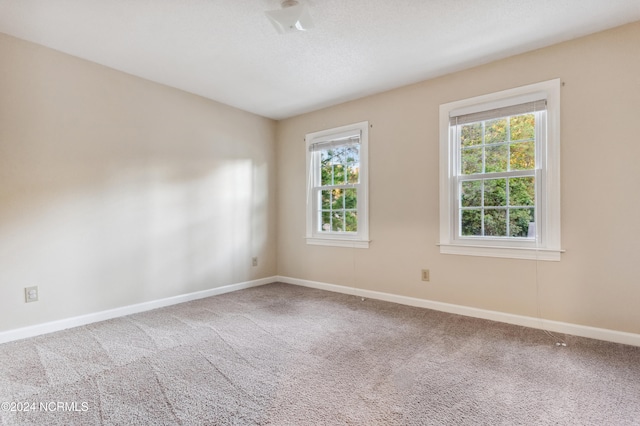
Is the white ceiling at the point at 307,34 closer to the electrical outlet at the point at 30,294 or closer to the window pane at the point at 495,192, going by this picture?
the window pane at the point at 495,192

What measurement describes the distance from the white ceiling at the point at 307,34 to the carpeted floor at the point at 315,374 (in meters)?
2.42

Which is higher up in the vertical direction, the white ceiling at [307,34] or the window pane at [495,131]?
the white ceiling at [307,34]

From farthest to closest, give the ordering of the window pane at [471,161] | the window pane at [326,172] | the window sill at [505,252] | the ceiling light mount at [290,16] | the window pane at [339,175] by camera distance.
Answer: the window pane at [326,172] → the window pane at [339,175] → the window pane at [471,161] → the window sill at [505,252] → the ceiling light mount at [290,16]

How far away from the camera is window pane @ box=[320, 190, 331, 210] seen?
441 centimetres

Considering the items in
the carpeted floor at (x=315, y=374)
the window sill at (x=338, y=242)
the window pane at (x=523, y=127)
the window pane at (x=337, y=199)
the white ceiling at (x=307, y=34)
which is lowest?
the carpeted floor at (x=315, y=374)

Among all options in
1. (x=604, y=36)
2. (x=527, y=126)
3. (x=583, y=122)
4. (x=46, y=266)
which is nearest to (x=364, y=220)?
(x=527, y=126)

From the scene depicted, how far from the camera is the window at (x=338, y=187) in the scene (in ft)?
13.1

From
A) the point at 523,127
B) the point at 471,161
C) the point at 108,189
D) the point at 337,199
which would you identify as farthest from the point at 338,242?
the point at 108,189

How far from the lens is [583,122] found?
8.58ft

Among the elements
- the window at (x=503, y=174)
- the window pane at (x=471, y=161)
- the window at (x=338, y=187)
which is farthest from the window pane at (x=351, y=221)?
the window pane at (x=471, y=161)

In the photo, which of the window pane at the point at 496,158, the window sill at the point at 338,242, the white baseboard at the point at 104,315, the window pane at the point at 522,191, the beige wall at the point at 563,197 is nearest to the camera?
the beige wall at the point at 563,197

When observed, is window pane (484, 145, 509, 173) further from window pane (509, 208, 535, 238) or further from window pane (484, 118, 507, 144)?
window pane (509, 208, 535, 238)

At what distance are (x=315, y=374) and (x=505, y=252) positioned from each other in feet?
6.81

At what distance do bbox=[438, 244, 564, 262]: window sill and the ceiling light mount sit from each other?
2.41m
